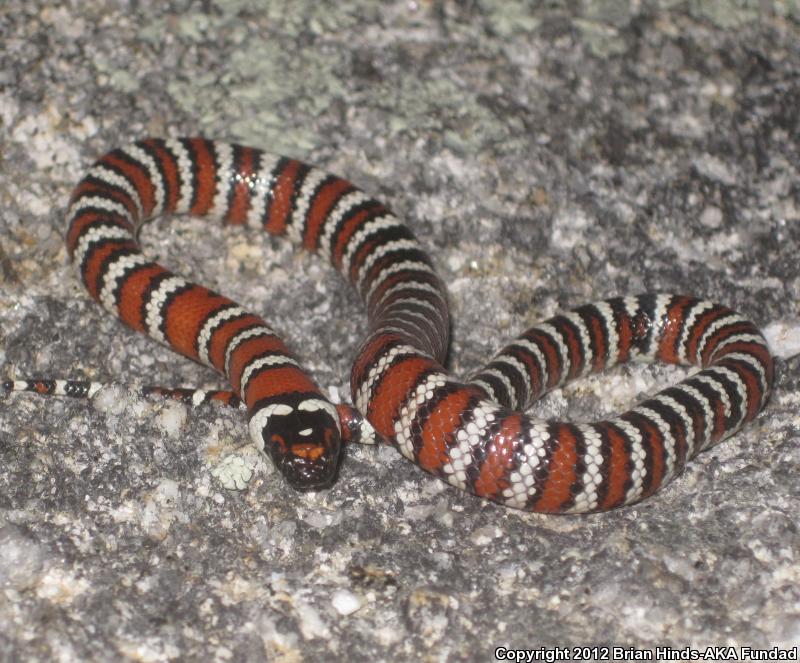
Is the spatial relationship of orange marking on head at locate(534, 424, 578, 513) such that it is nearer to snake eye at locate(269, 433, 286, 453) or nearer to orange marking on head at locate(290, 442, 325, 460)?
orange marking on head at locate(290, 442, 325, 460)

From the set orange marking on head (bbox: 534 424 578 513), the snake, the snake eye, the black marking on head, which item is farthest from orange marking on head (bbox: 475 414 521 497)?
the snake eye

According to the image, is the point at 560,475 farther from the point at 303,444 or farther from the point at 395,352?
the point at 303,444

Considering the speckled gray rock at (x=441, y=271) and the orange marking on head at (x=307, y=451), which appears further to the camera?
the orange marking on head at (x=307, y=451)

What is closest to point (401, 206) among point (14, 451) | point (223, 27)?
point (223, 27)

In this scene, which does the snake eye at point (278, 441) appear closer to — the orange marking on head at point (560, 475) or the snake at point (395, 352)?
the snake at point (395, 352)

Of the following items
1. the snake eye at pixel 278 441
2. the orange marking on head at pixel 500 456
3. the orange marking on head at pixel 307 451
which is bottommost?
the snake eye at pixel 278 441

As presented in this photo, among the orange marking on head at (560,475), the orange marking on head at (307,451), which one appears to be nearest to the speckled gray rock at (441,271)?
the orange marking on head at (560,475)

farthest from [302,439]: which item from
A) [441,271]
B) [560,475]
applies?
[441,271]
